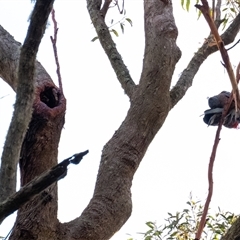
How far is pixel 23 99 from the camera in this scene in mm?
711

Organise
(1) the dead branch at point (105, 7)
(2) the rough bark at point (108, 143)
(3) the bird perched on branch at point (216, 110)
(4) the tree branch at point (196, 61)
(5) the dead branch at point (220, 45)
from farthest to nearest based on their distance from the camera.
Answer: (1) the dead branch at point (105, 7), (4) the tree branch at point (196, 61), (3) the bird perched on branch at point (216, 110), (2) the rough bark at point (108, 143), (5) the dead branch at point (220, 45)

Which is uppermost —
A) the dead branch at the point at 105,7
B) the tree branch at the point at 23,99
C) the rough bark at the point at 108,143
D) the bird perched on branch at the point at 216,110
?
the dead branch at the point at 105,7

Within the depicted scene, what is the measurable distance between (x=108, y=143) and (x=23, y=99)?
679 mm

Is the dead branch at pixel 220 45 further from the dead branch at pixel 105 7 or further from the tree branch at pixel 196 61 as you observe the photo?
the dead branch at pixel 105 7

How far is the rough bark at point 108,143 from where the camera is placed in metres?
1.13

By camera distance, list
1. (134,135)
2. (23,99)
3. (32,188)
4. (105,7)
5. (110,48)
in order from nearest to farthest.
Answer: (32,188)
(23,99)
(134,135)
(110,48)
(105,7)

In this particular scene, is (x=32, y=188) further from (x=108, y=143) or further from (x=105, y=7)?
(x=105, y=7)

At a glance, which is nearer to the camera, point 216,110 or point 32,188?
point 32,188

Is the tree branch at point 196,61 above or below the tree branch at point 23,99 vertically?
above

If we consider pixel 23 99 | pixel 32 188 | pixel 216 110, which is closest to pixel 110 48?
pixel 216 110

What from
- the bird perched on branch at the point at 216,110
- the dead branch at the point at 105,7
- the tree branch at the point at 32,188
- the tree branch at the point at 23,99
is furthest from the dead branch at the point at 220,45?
the dead branch at the point at 105,7

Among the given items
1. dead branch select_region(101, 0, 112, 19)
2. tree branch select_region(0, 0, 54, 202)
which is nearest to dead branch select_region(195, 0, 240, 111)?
tree branch select_region(0, 0, 54, 202)

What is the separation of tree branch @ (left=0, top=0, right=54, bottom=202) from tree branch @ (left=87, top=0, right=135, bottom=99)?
2.75 feet

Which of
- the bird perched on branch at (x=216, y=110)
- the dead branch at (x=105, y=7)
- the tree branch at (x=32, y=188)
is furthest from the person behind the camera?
the dead branch at (x=105, y=7)
